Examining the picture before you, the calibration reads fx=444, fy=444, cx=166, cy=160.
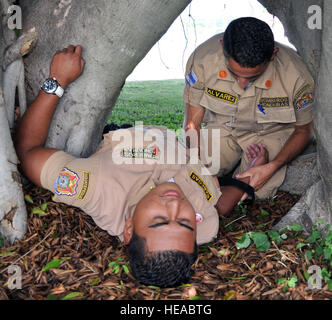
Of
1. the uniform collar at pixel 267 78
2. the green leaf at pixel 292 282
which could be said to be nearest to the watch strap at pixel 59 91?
the uniform collar at pixel 267 78

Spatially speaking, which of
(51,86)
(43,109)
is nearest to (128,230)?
(43,109)

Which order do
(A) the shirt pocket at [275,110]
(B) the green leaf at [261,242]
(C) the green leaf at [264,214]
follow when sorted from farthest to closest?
(A) the shirt pocket at [275,110]
(C) the green leaf at [264,214]
(B) the green leaf at [261,242]

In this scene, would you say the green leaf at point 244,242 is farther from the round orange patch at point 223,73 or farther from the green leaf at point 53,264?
the round orange patch at point 223,73

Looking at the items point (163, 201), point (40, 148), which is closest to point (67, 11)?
point (40, 148)

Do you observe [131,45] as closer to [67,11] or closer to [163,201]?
[67,11]

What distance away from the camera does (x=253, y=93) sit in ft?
14.0

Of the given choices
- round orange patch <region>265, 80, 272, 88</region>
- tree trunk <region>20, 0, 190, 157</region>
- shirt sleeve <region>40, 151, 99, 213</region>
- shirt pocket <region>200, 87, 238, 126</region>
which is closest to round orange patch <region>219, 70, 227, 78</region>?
shirt pocket <region>200, 87, 238, 126</region>

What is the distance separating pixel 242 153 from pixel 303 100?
0.88 meters

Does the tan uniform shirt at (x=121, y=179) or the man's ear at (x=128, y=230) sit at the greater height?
the tan uniform shirt at (x=121, y=179)

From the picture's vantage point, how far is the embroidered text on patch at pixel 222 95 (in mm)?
4353

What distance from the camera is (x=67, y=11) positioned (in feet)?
12.0

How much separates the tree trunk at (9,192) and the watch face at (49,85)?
0.37 metres

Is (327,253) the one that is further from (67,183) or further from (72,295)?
(67,183)

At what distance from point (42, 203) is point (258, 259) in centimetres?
176
